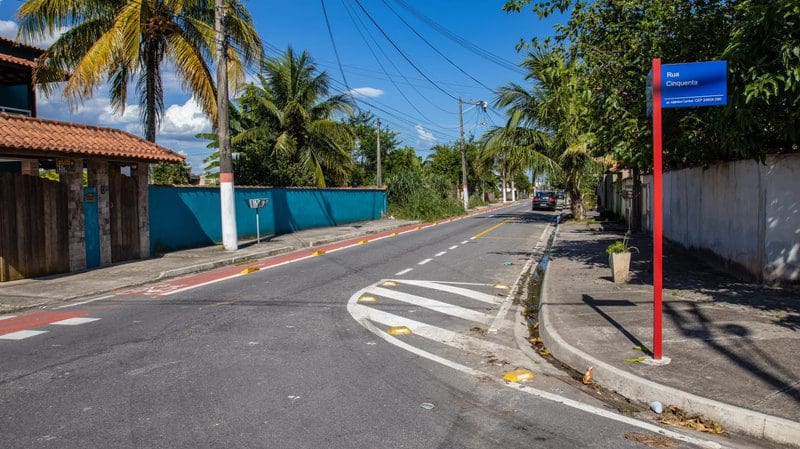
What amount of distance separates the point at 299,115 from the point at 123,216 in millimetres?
16321

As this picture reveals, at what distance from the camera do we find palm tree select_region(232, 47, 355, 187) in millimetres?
29406

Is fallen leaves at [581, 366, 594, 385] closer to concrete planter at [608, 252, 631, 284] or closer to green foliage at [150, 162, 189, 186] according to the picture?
concrete planter at [608, 252, 631, 284]

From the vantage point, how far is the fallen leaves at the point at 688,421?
4.35m

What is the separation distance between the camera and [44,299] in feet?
32.3

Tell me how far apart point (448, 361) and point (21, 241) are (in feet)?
33.5

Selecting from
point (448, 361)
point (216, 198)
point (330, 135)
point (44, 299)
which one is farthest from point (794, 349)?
point (330, 135)

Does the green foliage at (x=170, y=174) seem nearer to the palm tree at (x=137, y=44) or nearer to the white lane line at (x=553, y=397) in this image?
the palm tree at (x=137, y=44)

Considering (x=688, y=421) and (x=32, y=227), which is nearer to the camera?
(x=688, y=421)

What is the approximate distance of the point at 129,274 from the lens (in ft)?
41.3

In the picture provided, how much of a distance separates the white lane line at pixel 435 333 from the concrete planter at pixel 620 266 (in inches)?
163

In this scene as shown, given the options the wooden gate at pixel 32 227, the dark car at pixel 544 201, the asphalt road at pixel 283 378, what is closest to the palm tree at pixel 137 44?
the wooden gate at pixel 32 227

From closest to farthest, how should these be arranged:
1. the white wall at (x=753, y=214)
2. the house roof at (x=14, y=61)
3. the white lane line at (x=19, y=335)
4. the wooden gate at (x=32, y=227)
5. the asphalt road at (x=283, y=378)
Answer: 1. the asphalt road at (x=283, y=378)
2. the white lane line at (x=19, y=335)
3. the white wall at (x=753, y=214)
4. the wooden gate at (x=32, y=227)
5. the house roof at (x=14, y=61)

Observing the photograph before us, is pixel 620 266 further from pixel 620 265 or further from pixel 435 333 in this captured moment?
pixel 435 333

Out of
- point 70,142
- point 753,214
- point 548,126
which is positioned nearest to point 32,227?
point 70,142
